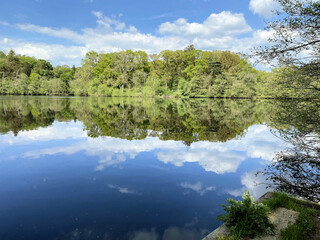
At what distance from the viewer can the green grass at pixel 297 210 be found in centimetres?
367

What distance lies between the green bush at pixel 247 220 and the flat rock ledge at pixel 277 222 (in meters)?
0.09

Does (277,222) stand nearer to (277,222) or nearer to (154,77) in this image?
(277,222)

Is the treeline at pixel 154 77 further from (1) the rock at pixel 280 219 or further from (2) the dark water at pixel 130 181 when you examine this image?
(1) the rock at pixel 280 219

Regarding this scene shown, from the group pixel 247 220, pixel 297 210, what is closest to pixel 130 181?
pixel 247 220

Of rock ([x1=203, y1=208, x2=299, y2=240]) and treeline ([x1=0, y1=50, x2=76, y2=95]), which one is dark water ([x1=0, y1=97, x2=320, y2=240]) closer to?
rock ([x1=203, y1=208, x2=299, y2=240])

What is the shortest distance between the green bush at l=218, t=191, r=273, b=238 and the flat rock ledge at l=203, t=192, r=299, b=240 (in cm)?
9

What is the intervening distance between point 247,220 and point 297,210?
142 centimetres

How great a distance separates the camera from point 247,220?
156 inches

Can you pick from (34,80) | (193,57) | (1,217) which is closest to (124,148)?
(1,217)

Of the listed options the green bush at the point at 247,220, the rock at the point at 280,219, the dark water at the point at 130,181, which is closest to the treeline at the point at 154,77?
the dark water at the point at 130,181

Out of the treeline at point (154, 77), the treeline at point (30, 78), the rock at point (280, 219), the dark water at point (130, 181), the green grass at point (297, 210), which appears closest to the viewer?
the green grass at point (297, 210)

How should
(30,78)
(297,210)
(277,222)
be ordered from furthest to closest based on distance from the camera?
(30,78) < (297,210) < (277,222)

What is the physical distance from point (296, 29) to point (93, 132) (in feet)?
41.5

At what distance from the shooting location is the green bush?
379cm
